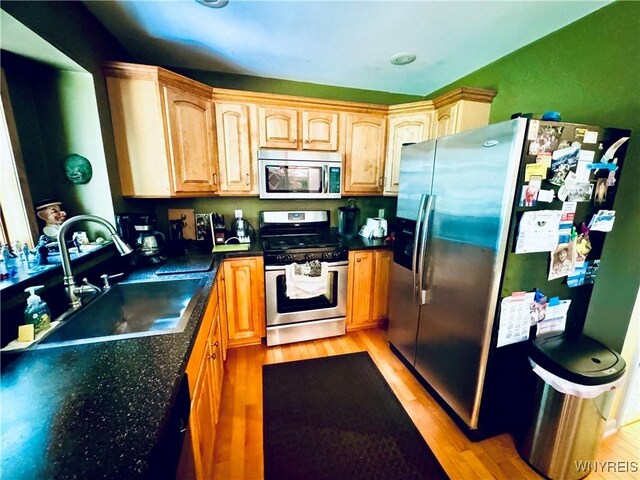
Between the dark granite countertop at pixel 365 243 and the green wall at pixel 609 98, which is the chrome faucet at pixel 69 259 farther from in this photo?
the green wall at pixel 609 98

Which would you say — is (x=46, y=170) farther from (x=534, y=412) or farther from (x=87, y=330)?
(x=534, y=412)

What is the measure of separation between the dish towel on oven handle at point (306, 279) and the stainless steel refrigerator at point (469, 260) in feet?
2.48

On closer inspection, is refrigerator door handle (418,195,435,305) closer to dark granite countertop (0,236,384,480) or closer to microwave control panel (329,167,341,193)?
microwave control panel (329,167,341,193)

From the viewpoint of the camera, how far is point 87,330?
3.88 ft

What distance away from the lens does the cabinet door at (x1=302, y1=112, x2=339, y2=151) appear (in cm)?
243

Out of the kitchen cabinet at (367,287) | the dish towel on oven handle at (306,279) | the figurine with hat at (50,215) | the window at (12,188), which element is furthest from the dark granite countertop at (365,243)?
the window at (12,188)

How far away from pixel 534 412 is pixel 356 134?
2437 millimetres

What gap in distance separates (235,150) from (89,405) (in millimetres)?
2053

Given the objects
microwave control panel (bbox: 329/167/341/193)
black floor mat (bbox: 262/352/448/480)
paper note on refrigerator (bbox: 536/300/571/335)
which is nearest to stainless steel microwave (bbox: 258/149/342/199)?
microwave control panel (bbox: 329/167/341/193)

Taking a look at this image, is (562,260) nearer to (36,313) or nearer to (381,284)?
(381,284)

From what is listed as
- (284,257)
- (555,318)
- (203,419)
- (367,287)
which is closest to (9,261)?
(203,419)

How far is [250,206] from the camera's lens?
106 inches

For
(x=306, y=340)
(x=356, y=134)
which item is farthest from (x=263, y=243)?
(x=356, y=134)

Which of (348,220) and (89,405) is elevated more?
(348,220)
